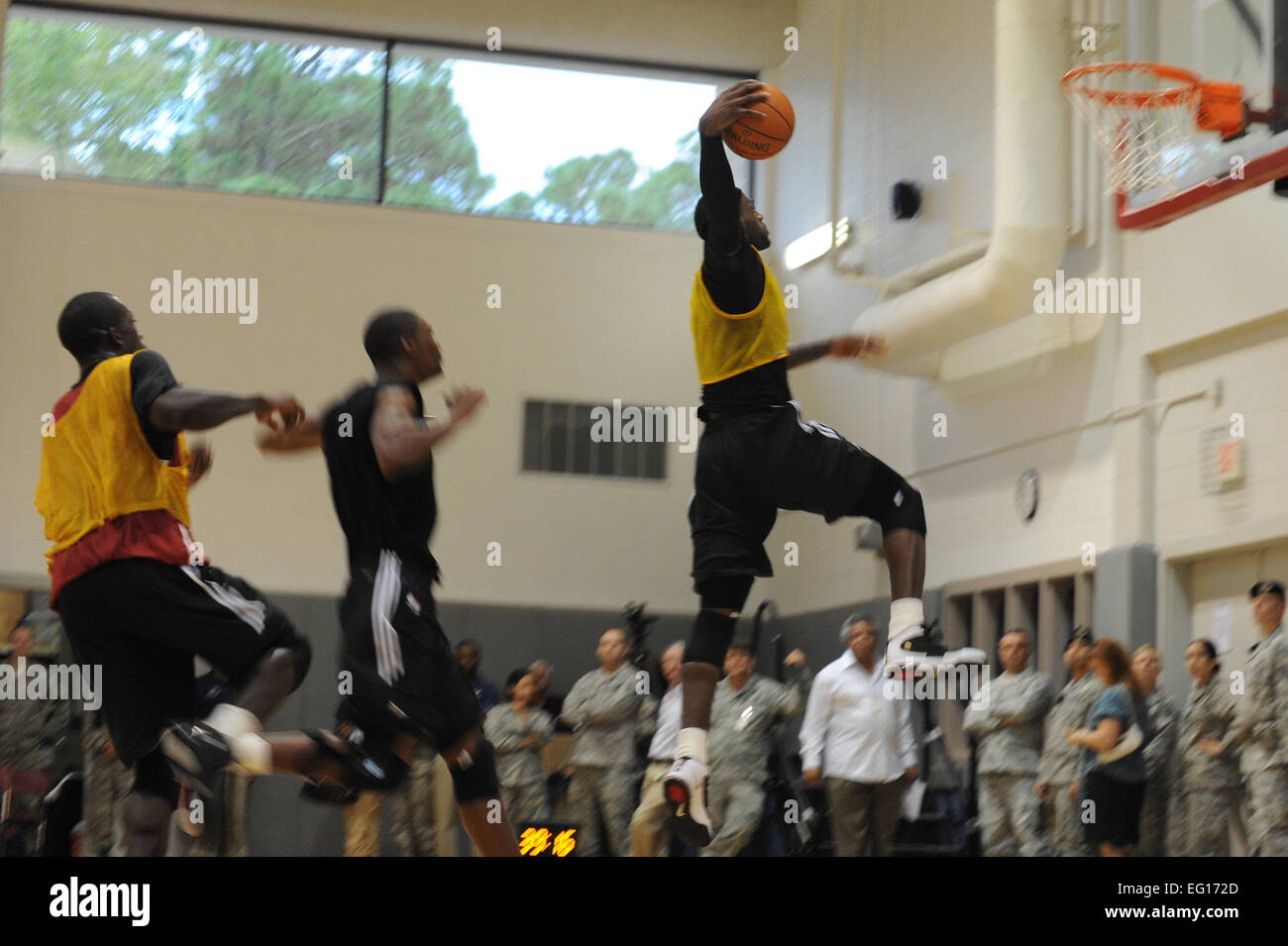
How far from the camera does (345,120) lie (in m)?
14.0

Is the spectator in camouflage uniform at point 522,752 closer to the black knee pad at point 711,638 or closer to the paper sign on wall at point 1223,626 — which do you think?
the paper sign on wall at point 1223,626

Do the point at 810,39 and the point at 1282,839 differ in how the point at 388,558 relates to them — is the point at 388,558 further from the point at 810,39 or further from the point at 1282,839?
the point at 810,39

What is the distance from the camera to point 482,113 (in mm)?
14289

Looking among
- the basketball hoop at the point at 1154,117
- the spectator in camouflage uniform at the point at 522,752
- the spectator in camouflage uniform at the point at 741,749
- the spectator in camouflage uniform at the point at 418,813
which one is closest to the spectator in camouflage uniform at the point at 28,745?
the spectator in camouflage uniform at the point at 418,813

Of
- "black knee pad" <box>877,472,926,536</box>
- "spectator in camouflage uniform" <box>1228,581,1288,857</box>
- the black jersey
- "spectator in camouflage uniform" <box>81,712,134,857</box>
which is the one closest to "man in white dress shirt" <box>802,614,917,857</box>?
"spectator in camouflage uniform" <box>1228,581,1288,857</box>

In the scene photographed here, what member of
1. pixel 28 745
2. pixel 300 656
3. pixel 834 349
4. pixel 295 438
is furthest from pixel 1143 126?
pixel 28 745

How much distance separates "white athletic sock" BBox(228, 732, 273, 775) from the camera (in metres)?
4.55

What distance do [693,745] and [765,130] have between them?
7.25 feet

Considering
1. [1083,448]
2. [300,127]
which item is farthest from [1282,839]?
[300,127]

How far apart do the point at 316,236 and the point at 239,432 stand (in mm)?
1874

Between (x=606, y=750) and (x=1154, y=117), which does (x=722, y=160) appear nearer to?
(x=1154, y=117)

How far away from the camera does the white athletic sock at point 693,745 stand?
555cm

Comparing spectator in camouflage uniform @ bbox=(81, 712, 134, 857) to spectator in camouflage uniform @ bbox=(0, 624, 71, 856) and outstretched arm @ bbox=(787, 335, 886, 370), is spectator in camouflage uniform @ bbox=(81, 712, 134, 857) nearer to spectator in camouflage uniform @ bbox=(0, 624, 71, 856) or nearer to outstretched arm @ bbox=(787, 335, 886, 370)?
spectator in camouflage uniform @ bbox=(0, 624, 71, 856)
